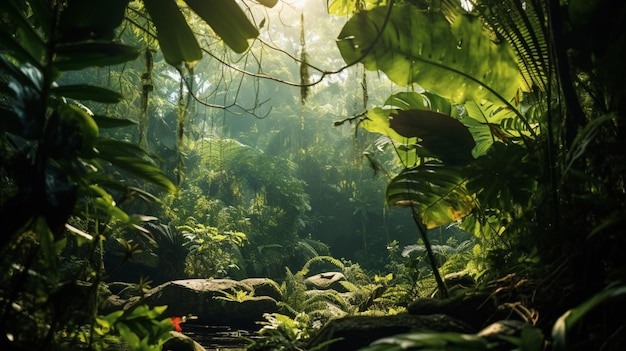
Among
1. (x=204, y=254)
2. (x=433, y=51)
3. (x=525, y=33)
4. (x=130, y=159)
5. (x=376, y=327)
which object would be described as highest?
(x=525, y=33)

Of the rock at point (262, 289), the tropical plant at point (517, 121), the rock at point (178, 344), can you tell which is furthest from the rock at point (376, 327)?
the rock at point (262, 289)

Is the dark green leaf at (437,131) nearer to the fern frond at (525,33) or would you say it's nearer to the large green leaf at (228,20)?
the fern frond at (525,33)

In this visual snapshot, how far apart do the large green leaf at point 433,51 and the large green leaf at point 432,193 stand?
493 millimetres

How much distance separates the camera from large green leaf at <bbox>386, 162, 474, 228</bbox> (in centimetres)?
262

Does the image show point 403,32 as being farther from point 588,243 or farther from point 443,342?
point 443,342

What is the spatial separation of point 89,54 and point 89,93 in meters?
0.18

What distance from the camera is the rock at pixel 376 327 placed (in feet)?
6.09

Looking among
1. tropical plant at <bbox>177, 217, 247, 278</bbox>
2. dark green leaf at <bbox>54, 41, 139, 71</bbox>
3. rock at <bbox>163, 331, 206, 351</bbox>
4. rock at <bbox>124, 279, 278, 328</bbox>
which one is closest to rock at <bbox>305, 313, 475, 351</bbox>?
dark green leaf at <bbox>54, 41, 139, 71</bbox>

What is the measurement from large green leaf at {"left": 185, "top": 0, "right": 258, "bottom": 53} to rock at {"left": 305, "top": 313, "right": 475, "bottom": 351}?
4.48 ft

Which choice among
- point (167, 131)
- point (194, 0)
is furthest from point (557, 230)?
point (167, 131)

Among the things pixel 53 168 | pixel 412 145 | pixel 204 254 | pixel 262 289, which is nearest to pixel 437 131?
pixel 412 145

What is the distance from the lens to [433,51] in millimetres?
2545

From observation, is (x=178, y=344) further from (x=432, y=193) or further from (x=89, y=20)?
(x=89, y=20)

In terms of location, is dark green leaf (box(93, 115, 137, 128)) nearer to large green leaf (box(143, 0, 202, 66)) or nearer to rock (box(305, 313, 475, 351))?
large green leaf (box(143, 0, 202, 66))
